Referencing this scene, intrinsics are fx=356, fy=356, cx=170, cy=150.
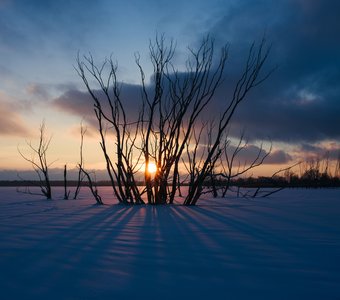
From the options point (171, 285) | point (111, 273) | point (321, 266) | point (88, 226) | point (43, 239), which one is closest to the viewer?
point (171, 285)

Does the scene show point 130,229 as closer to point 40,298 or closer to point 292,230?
point 292,230

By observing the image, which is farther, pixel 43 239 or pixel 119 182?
pixel 119 182

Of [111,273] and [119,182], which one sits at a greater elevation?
[119,182]

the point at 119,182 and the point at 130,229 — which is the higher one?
the point at 119,182

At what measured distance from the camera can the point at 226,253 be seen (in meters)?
2.05

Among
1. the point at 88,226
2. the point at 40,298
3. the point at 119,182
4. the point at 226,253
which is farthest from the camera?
the point at 119,182

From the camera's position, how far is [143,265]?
1769 millimetres

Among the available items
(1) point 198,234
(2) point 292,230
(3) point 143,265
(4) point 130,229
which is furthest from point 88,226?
(2) point 292,230

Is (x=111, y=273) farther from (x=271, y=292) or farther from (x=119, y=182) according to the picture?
(x=119, y=182)

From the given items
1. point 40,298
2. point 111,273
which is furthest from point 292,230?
point 40,298

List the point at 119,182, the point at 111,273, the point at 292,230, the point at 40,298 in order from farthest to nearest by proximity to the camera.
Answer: the point at 119,182
the point at 292,230
the point at 111,273
the point at 40,298

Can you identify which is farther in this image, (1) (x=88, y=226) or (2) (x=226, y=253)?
(1) (x=88, y=226)

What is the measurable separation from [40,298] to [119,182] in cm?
543

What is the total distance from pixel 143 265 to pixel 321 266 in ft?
2.89
